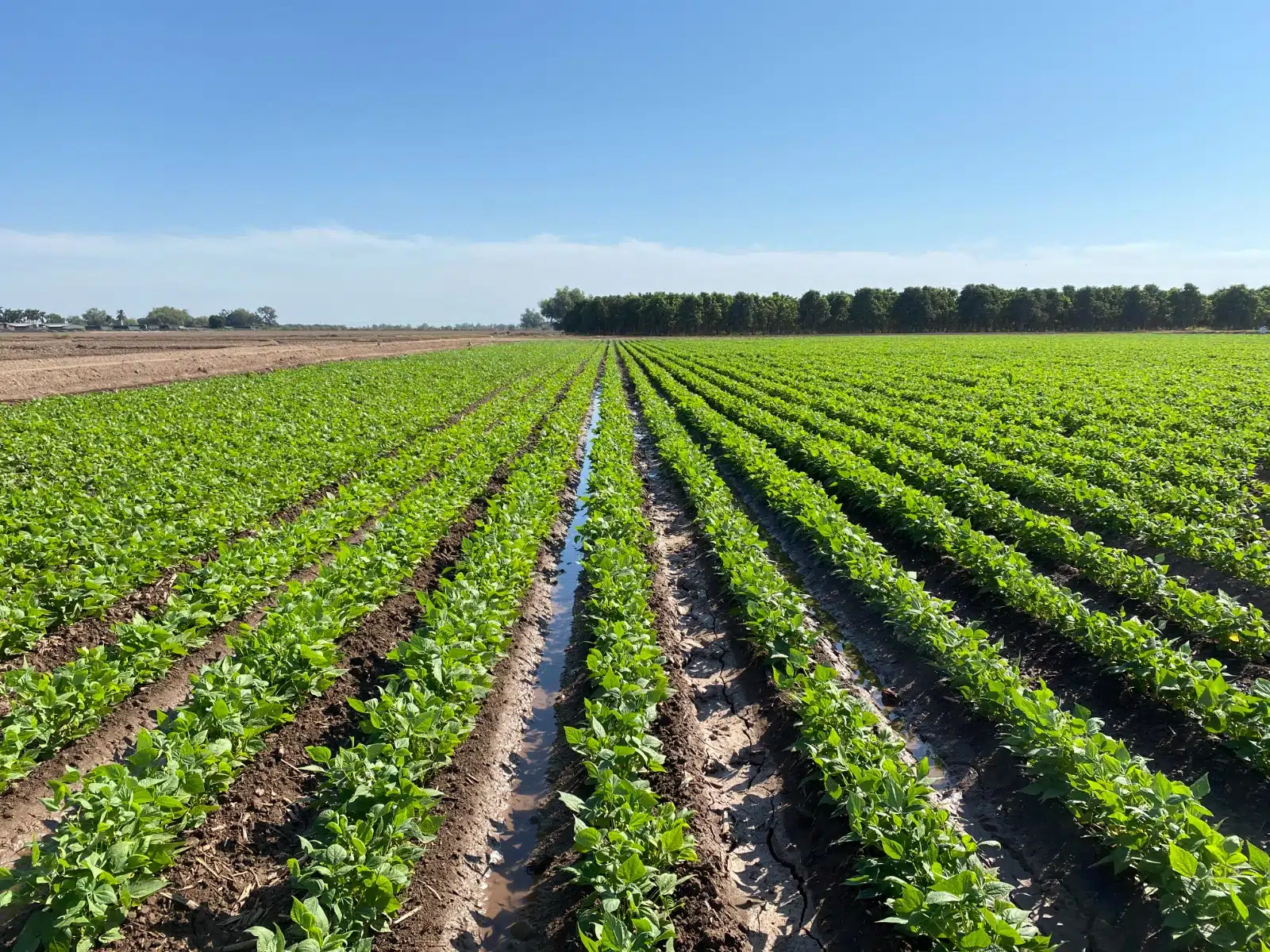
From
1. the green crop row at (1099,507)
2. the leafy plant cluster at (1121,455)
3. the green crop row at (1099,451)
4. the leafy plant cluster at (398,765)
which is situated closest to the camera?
the leafy plant cluster at (398,765)

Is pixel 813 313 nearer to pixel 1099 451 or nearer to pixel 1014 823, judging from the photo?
pixel 1099 451

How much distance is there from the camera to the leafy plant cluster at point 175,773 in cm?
309

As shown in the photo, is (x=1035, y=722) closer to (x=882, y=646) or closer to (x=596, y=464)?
(x=882, y=646)

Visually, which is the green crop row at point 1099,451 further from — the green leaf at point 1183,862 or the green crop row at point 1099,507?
the green leaf at point 1183,862

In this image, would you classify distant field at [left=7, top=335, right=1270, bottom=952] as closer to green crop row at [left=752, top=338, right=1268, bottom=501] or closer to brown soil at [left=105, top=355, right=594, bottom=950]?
brown soil at [left=105, top=355, right=594, bottom=950]

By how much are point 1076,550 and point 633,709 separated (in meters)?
6.22

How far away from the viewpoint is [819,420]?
1722 cm

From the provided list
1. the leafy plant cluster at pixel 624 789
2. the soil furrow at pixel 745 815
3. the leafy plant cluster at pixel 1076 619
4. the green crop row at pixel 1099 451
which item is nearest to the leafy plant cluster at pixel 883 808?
the soil furrow at pixel 745 815

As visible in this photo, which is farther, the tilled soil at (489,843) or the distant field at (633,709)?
the tilled soil at (489,843)

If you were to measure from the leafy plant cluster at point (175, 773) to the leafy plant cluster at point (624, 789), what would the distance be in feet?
7.37

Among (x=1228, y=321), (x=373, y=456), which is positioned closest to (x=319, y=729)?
(x=373, y=456)

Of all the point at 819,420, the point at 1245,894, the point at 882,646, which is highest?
the point at 819,420

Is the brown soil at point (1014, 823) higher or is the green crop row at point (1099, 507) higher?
the green crop row at point (1099, 507)

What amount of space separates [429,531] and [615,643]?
165 inches
